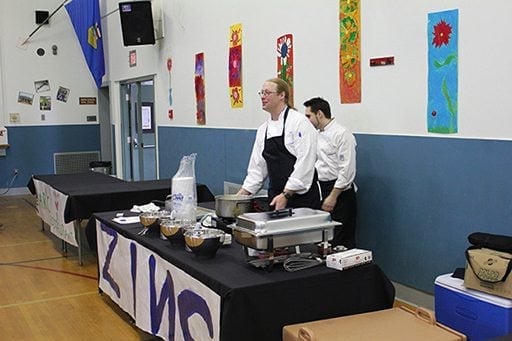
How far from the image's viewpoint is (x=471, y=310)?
288cm

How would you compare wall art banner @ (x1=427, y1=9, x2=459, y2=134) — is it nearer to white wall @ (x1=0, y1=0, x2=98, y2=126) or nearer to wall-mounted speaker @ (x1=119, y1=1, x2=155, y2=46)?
wall-mounted speaker @ (x1=119, y1=1, x2=155, y2=46)

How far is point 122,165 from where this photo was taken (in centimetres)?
948

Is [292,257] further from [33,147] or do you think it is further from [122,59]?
[33,147]

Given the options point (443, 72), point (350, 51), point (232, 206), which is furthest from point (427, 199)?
point (232, 206)

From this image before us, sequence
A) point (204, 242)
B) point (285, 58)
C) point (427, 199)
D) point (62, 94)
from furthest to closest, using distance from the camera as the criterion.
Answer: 1. point (62, 94)
2. point (285, 58)
3. point (427, 199)
4. point (204, 242)

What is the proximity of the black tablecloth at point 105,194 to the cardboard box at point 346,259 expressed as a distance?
10.4 feet

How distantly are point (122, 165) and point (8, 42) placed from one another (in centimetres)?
288

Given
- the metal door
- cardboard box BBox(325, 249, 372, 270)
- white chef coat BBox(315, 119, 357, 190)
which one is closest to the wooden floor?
cardboard box BBox(325, 249, 372, 270)

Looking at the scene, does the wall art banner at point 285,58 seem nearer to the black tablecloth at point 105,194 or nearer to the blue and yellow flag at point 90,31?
the black tablecloth at point 105,194

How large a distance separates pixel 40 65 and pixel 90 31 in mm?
1294

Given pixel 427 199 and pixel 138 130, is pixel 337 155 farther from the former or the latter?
pixel 138 130

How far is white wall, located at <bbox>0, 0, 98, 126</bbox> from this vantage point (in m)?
9.77

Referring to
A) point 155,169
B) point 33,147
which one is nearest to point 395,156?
point 155,169

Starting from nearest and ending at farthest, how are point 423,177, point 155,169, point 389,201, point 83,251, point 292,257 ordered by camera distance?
point 292,257
point 423,177
point 389,201
point 83,251
point 155,169
